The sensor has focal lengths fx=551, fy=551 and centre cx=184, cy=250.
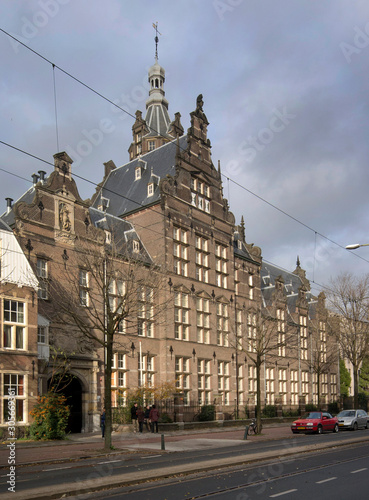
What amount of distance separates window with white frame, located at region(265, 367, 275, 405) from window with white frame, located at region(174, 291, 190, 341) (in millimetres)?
15717

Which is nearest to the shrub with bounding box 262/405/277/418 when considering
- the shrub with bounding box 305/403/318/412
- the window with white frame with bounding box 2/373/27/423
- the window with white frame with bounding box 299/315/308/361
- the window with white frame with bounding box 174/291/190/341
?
the shrub with bounding box 305/403/318/412

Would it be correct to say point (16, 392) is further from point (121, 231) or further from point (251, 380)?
point (251, 380)

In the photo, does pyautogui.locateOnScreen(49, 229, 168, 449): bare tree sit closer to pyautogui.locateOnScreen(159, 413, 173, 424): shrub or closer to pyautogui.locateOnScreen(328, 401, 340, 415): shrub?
pyautogui.locateOnScreen(159, 413, 173, 424): shrub

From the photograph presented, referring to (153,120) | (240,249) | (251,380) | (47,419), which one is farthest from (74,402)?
(153,120)

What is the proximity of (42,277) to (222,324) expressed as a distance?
20.0 m

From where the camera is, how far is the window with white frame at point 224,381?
45.6 metres

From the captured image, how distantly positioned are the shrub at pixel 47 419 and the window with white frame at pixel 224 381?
2130cm

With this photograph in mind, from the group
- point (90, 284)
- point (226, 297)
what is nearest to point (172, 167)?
point (226, 297)

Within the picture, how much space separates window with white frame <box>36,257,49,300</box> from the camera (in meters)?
31.1

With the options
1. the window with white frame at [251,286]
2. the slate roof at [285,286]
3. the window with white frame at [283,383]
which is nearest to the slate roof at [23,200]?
the window with white frame at [251,286]

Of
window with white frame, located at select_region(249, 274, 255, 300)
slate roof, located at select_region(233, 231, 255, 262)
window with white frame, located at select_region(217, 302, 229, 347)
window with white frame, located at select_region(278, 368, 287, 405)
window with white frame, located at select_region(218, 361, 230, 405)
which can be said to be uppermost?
slate roof, located at select_region(233, 231, 255, 262)

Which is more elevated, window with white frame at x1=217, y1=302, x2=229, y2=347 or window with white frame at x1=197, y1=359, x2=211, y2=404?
window with white frame at x1=217, y1=302, x2=229, y2=347

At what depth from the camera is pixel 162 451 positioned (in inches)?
871

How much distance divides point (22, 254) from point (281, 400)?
120 ft
